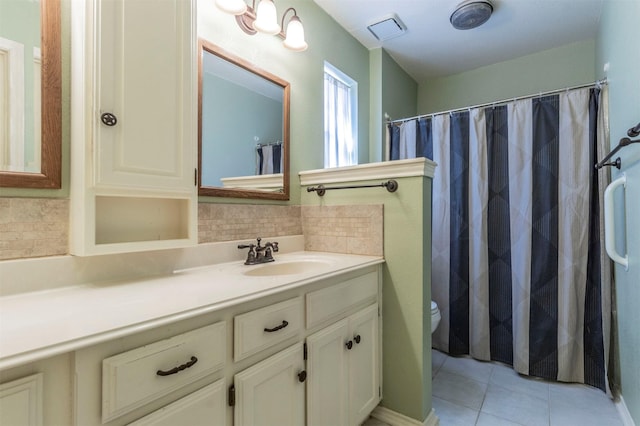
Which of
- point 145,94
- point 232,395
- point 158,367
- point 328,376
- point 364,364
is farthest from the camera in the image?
point 364,364

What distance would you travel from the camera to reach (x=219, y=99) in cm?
145

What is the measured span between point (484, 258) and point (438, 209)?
47cm

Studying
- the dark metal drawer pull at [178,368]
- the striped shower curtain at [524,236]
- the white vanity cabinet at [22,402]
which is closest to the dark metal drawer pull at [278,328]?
the dark metal drawer pull at [178,368]

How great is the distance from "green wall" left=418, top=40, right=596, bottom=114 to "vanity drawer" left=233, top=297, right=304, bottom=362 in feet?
9.01

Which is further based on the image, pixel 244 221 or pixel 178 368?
pixel 244 221

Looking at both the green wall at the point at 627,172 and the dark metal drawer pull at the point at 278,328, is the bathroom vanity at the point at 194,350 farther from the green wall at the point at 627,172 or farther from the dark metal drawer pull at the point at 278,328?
the green wall at the point at 627,172

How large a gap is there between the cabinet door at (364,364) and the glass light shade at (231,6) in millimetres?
1435

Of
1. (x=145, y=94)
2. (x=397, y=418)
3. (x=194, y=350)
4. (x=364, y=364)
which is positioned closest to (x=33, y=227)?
(x=145, y=94)

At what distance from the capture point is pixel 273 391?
1.00 metres

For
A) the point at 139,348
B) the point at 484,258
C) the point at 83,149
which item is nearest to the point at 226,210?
the point at 83,149

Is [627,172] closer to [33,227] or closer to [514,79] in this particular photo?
[514,79]

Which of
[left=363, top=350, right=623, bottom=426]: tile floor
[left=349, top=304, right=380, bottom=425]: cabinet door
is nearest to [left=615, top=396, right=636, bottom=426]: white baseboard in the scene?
[left=363, top=350, right=623, bottom=426]: tile floor

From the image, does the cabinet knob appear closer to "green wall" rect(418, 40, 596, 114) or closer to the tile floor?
the tile floor

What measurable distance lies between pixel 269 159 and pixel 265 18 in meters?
0.67
